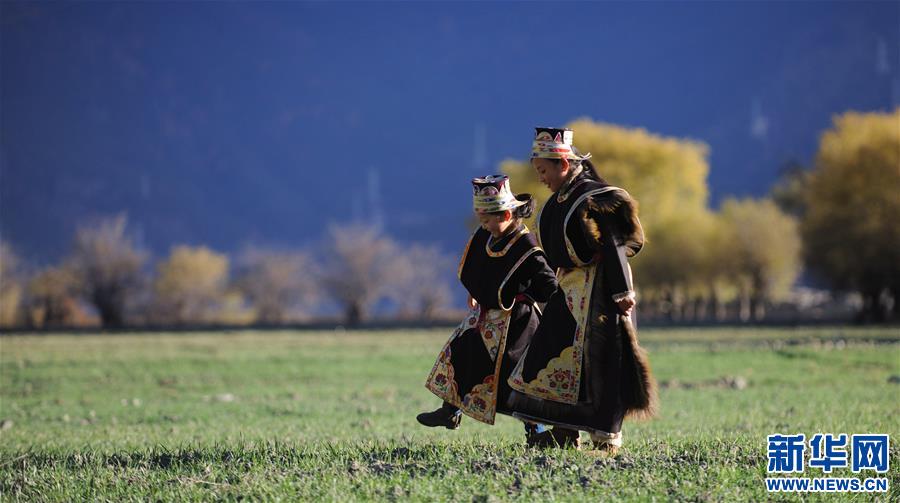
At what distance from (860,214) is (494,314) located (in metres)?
45.1

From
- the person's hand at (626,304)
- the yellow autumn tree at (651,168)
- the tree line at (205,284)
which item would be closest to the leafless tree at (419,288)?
the tree line at (205,284)

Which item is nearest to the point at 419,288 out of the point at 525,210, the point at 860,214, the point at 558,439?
the point at 860,214

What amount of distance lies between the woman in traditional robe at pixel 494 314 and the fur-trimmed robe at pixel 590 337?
0.80 ft

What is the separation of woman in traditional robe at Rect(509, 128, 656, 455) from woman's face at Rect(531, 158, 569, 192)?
18cm

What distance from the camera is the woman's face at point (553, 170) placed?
339 inches

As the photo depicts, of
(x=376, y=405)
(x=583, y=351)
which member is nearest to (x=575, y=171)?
(x=583, y=351)

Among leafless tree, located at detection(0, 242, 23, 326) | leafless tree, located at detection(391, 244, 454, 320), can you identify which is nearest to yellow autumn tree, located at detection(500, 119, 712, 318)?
leafless tree, located at detection(391, 244, 454, 320)

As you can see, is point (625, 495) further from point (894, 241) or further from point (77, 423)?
point (894, 241)

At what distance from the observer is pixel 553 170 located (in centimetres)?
863

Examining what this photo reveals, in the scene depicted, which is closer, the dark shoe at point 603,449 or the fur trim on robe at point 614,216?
the dark shoe at point 603,449

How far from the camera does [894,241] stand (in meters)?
48.5

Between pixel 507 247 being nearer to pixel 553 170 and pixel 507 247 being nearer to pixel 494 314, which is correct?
pixel 494 314

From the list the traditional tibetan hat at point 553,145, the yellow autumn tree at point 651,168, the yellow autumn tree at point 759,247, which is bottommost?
the traditional tibetan hat at point 553,145

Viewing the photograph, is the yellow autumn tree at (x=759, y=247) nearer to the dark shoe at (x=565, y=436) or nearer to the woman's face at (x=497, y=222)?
the woman's face at (x=497, y=222)
